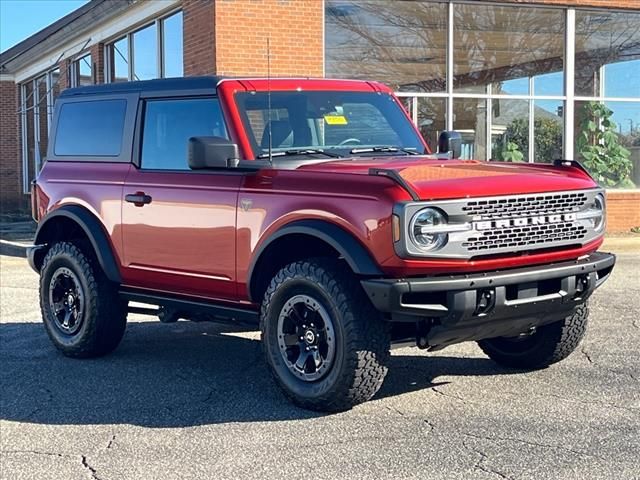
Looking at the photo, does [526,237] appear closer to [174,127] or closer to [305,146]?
[305,146]

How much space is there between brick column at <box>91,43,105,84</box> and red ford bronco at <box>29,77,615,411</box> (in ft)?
39.8

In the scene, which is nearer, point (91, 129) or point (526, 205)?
point (526, 205)

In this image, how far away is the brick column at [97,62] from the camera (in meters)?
18.8

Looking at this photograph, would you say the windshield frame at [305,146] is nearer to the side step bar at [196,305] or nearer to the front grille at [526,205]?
the side step bar at [196,305]

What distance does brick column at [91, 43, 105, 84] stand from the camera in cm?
1883

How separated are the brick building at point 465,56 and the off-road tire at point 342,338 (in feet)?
27.6

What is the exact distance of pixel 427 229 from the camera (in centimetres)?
470

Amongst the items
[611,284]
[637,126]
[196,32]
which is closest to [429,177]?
[611,284]

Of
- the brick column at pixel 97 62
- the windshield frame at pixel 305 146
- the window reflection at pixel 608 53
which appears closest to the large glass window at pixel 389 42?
the window reflection at pixel 608 53

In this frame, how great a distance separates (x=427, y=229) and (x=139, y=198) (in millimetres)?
2394

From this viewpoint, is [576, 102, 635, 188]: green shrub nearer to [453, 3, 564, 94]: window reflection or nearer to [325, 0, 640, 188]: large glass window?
[325, 0, 640, 188]: large glass window

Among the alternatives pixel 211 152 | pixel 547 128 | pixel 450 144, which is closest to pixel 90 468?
pixel 211 152

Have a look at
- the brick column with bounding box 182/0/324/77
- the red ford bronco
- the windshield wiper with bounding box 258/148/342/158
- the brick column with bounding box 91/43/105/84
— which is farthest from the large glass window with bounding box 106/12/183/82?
the windshield wiper with bounding box 258/148/342/158

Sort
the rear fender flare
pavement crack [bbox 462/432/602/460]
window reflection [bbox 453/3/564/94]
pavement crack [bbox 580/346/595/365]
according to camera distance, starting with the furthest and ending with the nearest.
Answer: window reflection [bbox 453/3/564/94] → the rear fender flare → pavement crack [bbox 580/346/595/365] → pavement crack [bbox 462/432/602/460]
